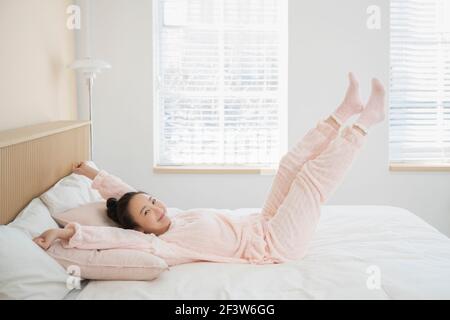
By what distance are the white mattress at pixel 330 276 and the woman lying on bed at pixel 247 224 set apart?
0.25ft

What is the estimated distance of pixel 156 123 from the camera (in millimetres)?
4059

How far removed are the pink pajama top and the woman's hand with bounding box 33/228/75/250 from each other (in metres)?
0.02

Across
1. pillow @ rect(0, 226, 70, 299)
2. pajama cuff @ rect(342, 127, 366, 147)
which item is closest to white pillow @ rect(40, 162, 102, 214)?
pillow @ rect(0, 226, 70, 299)

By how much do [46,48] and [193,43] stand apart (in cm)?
117

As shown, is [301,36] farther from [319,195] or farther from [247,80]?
[319,195]

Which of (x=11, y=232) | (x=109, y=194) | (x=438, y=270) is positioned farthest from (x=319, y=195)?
(x=11, y=232)

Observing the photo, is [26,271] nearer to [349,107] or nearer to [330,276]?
[330,276]

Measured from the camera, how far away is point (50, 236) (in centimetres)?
192

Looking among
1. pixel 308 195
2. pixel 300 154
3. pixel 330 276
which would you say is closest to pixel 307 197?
pixel 308 195

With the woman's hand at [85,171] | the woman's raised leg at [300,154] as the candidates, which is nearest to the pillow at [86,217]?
the woman's hand at [85,171]

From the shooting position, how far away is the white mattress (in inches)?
70.2

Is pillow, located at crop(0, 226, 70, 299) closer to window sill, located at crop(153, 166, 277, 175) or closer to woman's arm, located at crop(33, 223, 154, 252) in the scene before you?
woman's arm, located at crop(33, 223, 154, 252)

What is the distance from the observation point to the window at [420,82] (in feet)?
13.4
